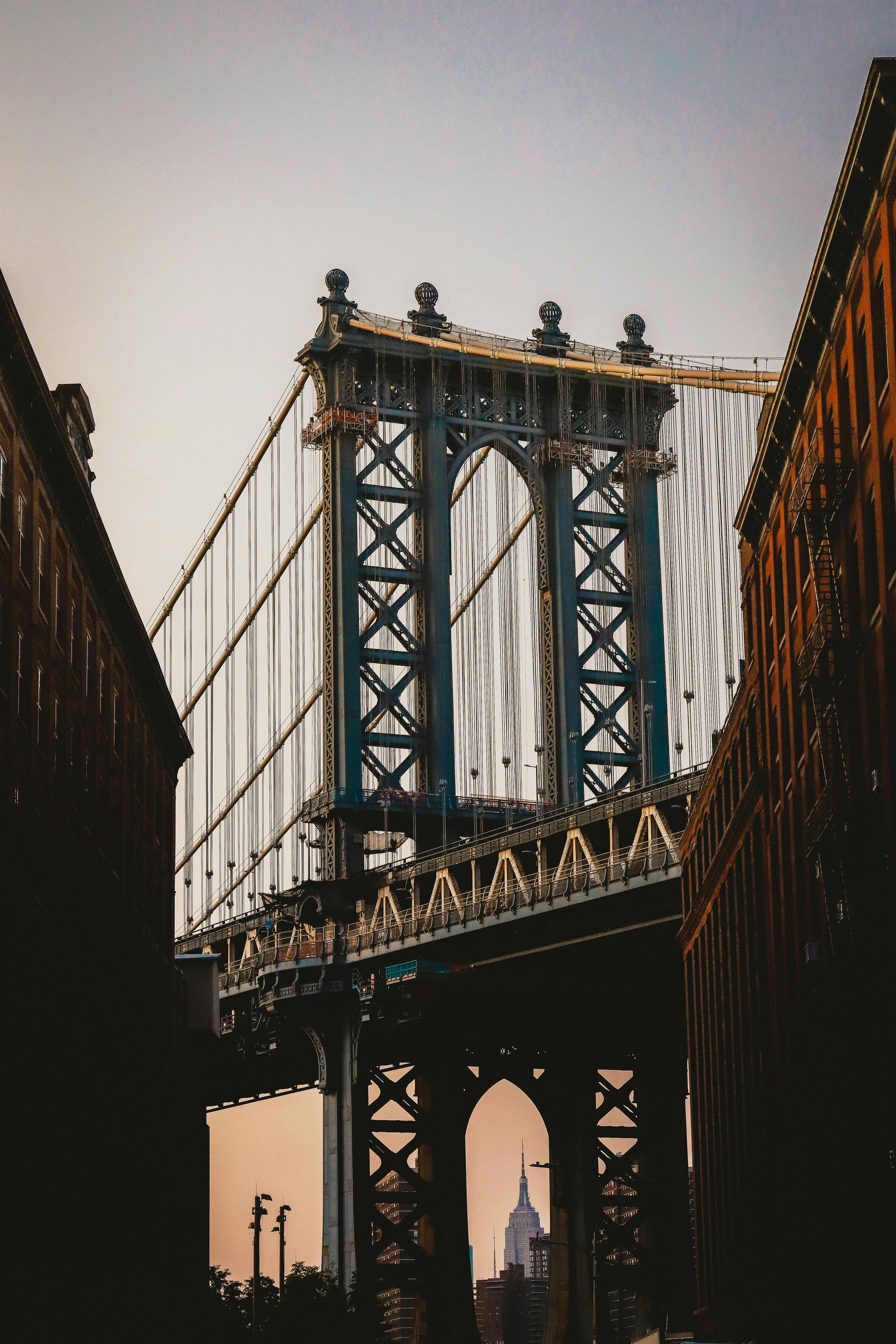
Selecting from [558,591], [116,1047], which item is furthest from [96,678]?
[558,591]

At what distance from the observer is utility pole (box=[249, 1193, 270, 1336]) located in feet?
253

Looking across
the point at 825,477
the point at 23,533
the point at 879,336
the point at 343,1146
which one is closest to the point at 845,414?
the point at 825,477

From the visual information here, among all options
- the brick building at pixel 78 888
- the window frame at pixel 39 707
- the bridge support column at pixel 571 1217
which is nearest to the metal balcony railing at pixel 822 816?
the brick building at pixel 78 888

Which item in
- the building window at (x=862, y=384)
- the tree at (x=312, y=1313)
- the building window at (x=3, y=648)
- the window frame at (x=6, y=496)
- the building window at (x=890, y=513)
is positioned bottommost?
the tree at (x=312, y=1313)

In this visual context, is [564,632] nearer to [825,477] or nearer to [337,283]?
[337,283]

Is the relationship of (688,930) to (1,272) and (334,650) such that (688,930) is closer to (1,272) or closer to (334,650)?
(334,650)

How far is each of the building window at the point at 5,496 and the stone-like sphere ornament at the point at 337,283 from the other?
5493 cm

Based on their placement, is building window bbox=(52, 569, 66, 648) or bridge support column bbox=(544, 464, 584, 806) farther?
bridge support column bbox=(544, 464, 584, 806)

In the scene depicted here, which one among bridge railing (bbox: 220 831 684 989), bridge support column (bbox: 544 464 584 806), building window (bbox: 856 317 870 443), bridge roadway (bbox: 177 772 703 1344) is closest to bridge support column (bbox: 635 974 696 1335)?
bridge roadway (bbox: 177 772 703 1344)

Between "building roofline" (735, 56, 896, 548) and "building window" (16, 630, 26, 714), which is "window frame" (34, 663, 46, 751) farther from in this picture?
"building roofline" (735, 56, 896, 548)

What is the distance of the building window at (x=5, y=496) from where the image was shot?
50.4 m

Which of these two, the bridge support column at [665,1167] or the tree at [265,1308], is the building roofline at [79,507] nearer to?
the tree at [265,1308]

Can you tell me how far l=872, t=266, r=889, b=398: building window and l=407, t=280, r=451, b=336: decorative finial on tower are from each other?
6770cm

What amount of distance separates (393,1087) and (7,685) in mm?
58229
